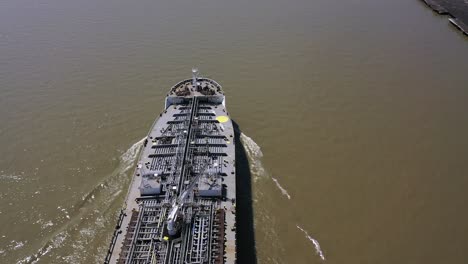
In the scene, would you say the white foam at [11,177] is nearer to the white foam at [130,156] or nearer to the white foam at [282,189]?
the white foam at [130,156]

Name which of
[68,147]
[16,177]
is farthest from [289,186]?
[16,177]

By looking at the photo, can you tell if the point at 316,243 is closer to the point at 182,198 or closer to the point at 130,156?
the point at 182,198

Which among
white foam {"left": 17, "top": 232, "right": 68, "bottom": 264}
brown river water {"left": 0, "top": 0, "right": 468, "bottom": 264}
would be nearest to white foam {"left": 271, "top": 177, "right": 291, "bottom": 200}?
brown river water {"left": 0, "top": 0, "right": 468, "bottom": 264}

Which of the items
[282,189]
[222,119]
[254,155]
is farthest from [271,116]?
[282,189]

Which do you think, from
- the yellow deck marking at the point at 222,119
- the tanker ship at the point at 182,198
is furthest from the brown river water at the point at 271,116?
the tanker ship at the point at 182,198

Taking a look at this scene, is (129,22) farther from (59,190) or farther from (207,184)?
(207,184)
